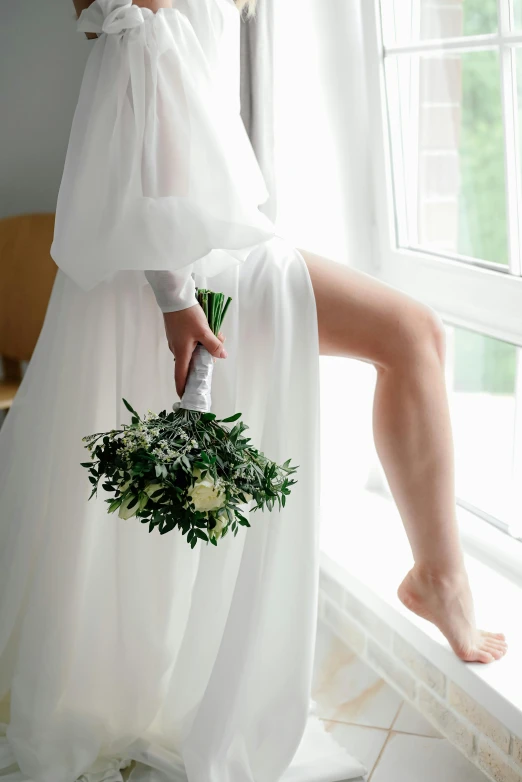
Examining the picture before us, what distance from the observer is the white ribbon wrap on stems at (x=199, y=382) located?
139 cm

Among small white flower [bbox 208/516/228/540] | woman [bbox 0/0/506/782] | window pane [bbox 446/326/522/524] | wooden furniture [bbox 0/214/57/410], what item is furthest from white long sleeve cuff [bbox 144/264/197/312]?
wooden furniture [bbox 0/214/57/410]

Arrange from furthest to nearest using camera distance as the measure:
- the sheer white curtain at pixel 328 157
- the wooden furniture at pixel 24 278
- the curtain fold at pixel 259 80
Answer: the wooden furniture at pixel 24 278 → the sheer white curtain at pixel 328 157 → the curtain fold at pixel 259 80

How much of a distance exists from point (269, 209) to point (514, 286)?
70 centimetres

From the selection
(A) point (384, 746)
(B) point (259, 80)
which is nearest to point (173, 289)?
(B) point (259, 80)

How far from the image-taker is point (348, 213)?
2324 millimetres

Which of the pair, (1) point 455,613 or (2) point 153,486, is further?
(1) point 455,613

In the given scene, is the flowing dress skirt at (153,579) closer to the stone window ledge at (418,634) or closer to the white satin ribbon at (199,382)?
the white satin ribbon at (199,382)

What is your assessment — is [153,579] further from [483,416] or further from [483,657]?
[483,416]

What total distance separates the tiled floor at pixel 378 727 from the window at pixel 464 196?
0.55 metres

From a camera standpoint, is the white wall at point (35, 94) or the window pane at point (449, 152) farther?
the white wall at point (35, 94)

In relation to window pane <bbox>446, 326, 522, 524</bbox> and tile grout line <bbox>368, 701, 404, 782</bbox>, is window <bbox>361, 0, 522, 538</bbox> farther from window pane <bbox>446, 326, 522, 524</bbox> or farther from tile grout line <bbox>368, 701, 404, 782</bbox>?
tile grout line <bbox>368, 701, 404, 782</bbox>

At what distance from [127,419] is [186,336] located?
11.0 inches

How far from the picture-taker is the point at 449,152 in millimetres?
2125

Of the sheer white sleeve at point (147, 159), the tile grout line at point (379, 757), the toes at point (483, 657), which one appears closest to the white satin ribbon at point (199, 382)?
the sheer white sleeve at point (147, 159)
